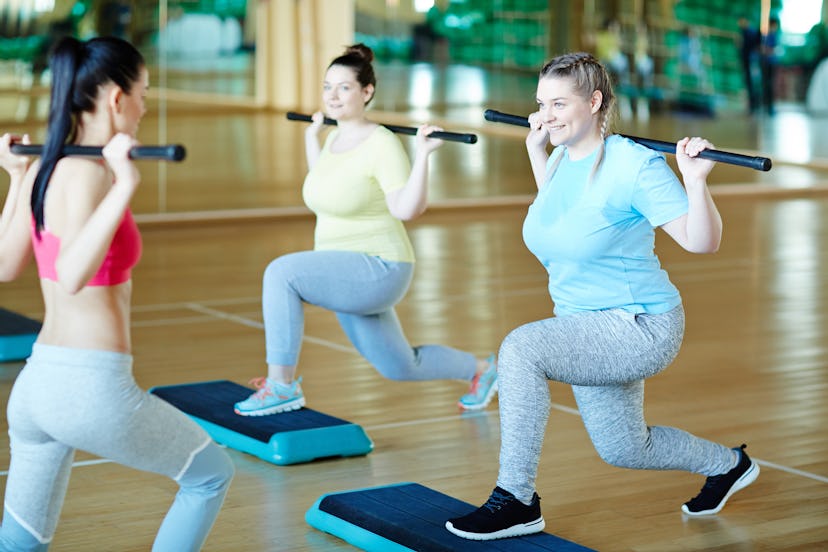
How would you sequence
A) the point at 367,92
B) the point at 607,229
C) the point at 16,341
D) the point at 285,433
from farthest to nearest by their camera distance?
the point at 16,341
the point at 367,92
the point at 285,433
the point at 607,229

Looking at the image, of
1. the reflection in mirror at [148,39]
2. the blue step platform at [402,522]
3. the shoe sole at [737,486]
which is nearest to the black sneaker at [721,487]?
the shoe sole at [737,486]

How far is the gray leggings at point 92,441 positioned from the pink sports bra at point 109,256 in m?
0.14

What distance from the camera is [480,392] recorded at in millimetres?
5199

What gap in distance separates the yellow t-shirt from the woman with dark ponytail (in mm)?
1764

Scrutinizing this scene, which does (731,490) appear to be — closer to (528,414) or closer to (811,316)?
(528,414)

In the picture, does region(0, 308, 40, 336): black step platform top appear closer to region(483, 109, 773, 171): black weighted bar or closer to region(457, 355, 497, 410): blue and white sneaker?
region(457, 355, 497, 410): blue and white sneaker

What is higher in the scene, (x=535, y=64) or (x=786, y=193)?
(x=535, y=64)

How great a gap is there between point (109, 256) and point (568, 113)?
1.23 meters

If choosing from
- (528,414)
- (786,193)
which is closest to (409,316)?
(528,414)

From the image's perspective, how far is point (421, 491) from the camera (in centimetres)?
392

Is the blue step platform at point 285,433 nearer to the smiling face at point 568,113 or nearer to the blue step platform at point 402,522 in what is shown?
the blue step platform at point 402,522

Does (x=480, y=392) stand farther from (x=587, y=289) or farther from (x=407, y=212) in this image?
(x=587, y=289)

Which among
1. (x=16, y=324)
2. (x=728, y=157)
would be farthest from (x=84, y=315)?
(x=16, y=324)

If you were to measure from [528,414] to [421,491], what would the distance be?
26.9 inches
